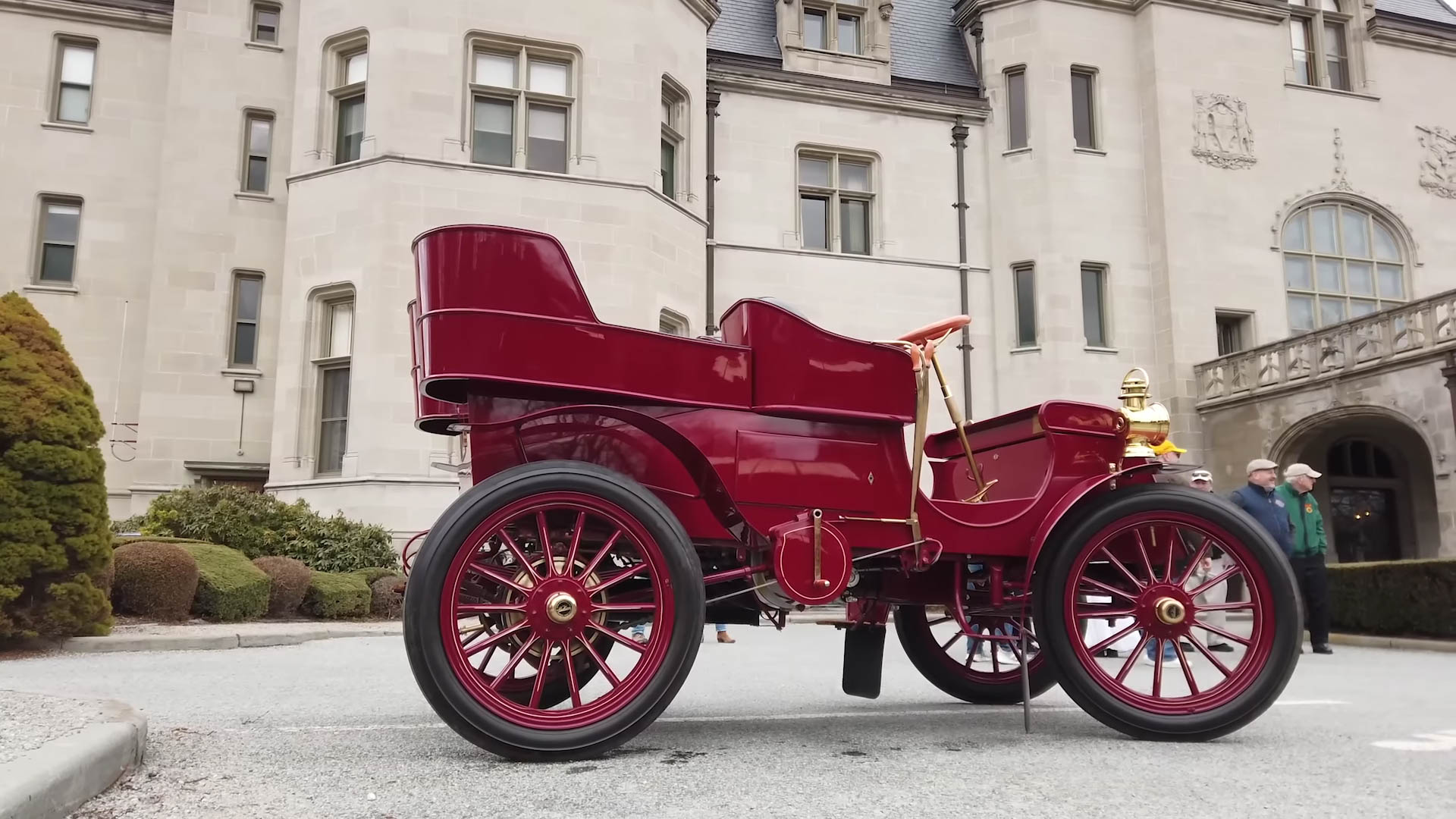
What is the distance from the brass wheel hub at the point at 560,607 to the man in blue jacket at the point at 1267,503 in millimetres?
7419

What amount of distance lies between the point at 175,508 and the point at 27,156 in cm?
743

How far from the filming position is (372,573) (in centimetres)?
1274

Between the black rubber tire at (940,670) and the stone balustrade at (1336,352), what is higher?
the stone balustrade at (1336,352)

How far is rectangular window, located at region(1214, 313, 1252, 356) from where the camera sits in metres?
19.3

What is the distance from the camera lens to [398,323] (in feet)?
47.7

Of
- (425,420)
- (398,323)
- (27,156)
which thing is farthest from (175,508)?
(425,420)

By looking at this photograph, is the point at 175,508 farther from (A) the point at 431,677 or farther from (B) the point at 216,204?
(A) the point at 431,677

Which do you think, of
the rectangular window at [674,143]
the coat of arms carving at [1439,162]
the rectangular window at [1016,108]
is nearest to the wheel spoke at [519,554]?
the rectangular window at [674,143]

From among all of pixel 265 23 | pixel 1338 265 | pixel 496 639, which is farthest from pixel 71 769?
pixel 1338 265

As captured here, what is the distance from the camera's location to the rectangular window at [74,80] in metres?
16.9

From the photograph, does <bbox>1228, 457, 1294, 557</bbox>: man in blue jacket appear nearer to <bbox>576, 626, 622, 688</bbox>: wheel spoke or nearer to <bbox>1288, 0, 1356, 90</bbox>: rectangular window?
<bbox>576, 626, 622, 688</bbox>: wheel spoke

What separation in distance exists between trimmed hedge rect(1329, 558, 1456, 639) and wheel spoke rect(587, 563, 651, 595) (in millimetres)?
9154

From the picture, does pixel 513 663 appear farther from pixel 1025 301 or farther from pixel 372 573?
pixel 1025 301

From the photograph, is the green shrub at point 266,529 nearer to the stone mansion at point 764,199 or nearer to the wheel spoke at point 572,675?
the stone mansion at point 764,199
